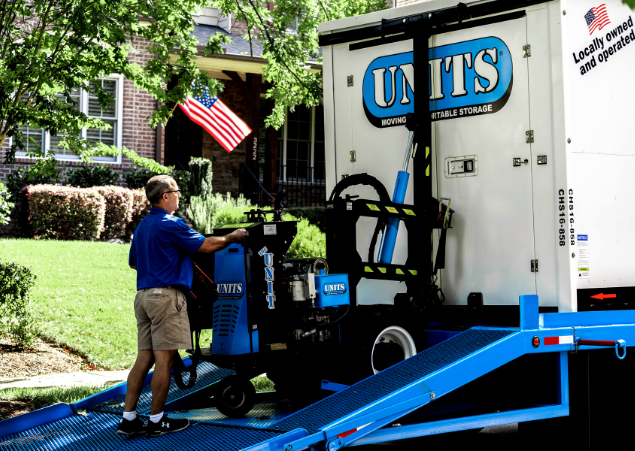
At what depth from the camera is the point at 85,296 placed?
1098 cm

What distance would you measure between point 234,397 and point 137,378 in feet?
2.50

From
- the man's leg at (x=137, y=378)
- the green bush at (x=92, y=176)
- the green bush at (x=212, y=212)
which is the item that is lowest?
the man's leg at (x=137, y=378)

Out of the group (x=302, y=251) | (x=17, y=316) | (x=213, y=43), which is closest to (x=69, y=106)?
(x=213, y=43)

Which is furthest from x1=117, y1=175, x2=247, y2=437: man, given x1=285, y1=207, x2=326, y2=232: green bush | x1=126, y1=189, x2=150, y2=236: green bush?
x1=126, y1=189, x2=150, y2=236: green bush

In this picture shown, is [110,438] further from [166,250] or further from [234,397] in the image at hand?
[166,250]

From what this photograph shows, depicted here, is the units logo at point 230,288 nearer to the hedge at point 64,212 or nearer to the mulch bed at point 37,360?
the mulch bed at point 37,360

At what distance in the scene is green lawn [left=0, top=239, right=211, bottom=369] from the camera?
31.4 ft

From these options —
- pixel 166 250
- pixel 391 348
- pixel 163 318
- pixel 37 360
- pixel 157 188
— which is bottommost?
pixel 37 360

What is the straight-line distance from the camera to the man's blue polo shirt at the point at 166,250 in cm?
518

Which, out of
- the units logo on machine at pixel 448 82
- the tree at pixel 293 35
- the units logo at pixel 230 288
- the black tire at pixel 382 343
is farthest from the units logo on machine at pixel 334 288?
the tree at pixel 293 35

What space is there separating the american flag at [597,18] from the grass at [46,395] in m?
5.78

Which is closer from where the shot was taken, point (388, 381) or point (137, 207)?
point (388, 381)

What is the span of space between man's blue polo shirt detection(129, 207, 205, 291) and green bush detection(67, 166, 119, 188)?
1173cm

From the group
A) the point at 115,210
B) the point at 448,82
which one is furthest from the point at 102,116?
the point at 448,82
